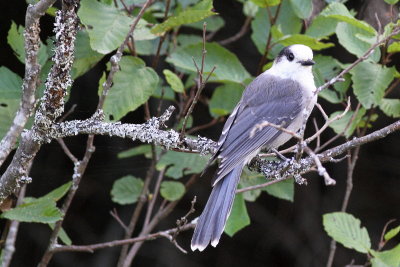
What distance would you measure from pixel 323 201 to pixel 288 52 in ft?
5.73

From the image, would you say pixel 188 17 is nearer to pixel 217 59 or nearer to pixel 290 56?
pixel 217 59

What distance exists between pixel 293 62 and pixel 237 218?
778 millimetres

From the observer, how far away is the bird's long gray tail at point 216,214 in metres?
2.37

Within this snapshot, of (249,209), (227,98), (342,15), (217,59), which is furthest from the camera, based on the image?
(249,209)

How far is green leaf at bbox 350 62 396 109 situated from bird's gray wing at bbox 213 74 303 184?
28 cm

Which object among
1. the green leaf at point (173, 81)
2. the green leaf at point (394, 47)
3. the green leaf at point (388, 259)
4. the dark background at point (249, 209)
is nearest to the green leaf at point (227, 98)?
the green leaf at point (173, 81)

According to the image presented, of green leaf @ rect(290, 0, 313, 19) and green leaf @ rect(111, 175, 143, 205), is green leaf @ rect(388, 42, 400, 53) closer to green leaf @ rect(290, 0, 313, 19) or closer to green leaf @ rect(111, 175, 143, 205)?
green leaf @ rect(290, 0, 313, 19)

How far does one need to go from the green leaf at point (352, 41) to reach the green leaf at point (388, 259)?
0.86m

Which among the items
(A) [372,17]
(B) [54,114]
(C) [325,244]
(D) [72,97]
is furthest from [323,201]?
(B) [54,114]

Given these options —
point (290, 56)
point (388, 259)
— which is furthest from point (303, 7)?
point (388, 259)

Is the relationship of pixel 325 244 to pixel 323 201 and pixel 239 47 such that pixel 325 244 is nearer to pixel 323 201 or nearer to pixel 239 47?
pixel 323 201

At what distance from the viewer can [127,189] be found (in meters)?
3.24

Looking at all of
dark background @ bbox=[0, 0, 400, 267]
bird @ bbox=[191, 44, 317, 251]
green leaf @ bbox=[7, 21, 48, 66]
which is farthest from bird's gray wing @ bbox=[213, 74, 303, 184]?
dark background @ bbox=[0, 0, 400, 267]

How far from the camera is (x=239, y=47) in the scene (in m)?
4.41
